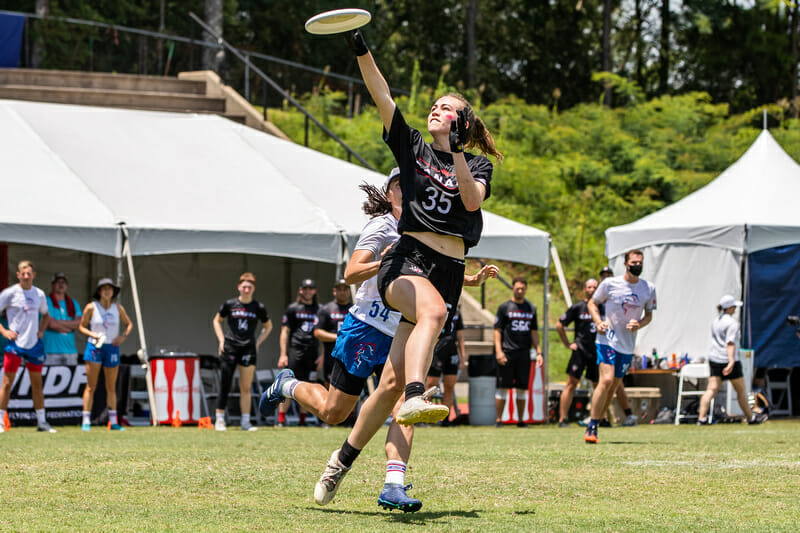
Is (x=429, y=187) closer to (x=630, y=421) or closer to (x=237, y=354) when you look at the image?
(x=237, y=354)

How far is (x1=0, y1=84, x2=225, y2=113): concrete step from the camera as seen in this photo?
73.1 ft

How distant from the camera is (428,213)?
5738 mm

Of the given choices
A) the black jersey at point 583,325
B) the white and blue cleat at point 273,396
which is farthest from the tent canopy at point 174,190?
the white and blue cleat at point 273,396

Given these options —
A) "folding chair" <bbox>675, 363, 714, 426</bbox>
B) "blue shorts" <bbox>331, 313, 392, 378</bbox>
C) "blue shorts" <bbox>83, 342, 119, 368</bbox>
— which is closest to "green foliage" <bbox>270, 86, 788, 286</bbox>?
"folding chair" <bbox>675, 363, 714, 426</bbox>

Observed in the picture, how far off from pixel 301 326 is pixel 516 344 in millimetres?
3117

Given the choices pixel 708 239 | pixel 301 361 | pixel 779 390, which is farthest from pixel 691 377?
pixel 301 361

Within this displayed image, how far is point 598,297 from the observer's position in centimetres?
1167

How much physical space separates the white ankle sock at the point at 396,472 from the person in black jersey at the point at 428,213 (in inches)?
10.9

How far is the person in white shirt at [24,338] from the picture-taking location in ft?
44.9

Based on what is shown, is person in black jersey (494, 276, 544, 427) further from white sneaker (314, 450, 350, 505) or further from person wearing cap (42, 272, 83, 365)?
white sneaker (314, 450, 350, 505)

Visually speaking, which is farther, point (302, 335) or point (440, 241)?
point (302, 335)

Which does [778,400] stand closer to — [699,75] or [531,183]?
[531,183]

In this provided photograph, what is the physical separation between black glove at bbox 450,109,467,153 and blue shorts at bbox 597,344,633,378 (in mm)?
6462

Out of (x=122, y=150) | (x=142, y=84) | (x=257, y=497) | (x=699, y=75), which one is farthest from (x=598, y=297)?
(x=699, y=75)
